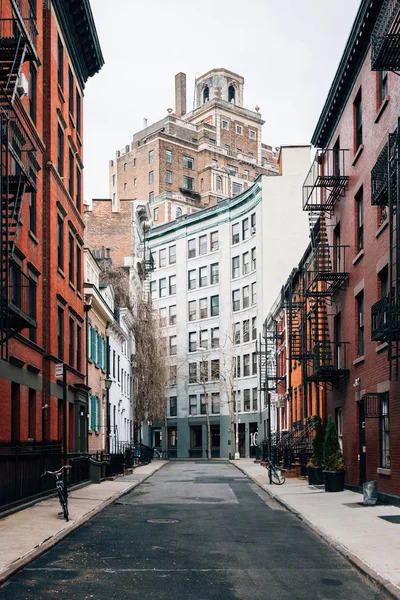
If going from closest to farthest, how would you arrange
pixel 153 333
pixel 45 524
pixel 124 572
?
pixel 124 572, pixel 45 524, pixel 153 333

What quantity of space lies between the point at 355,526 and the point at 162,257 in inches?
2760

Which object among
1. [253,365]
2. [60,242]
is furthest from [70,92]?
[253,365]

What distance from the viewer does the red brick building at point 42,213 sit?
19.1 m

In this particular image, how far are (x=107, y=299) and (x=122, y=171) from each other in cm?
6120

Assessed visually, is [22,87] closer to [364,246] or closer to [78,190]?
[364,246]

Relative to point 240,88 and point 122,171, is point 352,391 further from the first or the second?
point 240,88

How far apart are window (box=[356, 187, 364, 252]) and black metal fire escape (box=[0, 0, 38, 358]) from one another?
10121 millimetres

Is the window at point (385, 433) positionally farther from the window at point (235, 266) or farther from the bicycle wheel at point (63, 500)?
the window at point (235, 266)

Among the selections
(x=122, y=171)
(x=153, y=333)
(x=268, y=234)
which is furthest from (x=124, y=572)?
(x=122, y=171)

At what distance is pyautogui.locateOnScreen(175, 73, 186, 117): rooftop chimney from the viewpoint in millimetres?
114500

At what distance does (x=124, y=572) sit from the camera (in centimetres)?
1106

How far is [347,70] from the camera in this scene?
25438 millimetres

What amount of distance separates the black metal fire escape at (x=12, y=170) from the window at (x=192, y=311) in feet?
190

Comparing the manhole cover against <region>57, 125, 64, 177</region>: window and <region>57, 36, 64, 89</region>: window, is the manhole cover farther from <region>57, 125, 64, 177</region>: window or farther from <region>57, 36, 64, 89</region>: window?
<region>57, 36, 64, 89</region>: window
